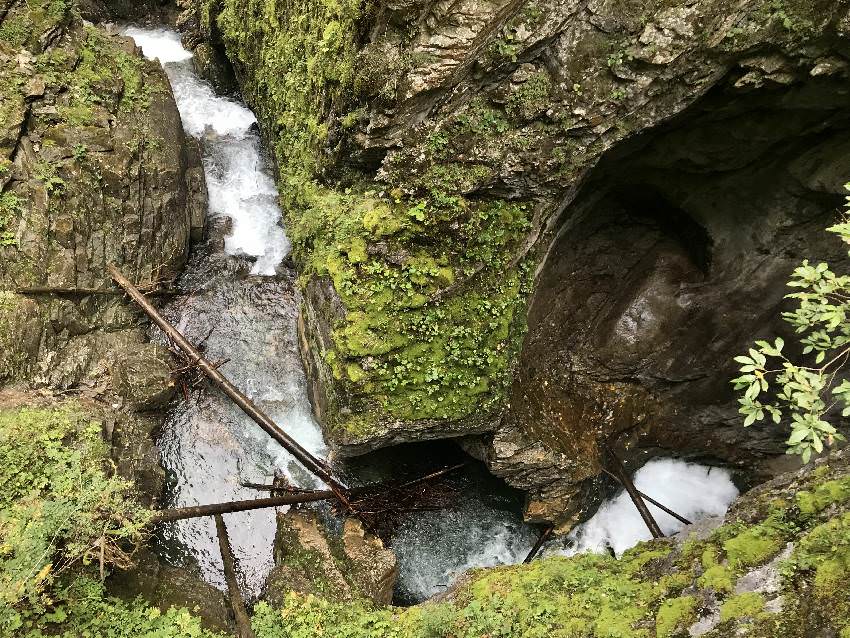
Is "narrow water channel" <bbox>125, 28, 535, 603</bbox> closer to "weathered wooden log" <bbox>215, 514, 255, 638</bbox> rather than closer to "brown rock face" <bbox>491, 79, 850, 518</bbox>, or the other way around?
"weathered wooden log" <bbox>215, 514, 255, 638</bbox>

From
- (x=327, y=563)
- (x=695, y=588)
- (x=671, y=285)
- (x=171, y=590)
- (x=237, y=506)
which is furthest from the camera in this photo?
(x=671, y=285)

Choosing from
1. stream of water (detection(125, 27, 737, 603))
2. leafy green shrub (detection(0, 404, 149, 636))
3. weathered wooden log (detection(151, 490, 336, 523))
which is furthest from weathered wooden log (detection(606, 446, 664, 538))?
leafy green shrub (detection(0, 404, 149, 636))

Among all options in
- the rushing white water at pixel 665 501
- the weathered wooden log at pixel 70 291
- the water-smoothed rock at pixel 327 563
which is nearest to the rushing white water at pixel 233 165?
the weathered wooden log at pixel 70 291

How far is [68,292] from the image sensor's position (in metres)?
9.66

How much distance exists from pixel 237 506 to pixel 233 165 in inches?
349

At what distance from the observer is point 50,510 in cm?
652

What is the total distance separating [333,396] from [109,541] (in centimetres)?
351

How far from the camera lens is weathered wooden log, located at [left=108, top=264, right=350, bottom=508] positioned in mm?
9188

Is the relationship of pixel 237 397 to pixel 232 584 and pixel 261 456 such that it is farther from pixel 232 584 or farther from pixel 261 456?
pixel 232 584

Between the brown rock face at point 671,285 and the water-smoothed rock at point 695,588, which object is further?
the brown rock face at point 671,285

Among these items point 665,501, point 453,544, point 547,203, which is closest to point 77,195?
point 547,203

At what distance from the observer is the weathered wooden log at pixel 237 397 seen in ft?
30.1

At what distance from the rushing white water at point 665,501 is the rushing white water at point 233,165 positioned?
9.12 metres

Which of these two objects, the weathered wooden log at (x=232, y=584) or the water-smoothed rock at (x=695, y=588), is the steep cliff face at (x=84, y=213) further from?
the water-smoothed rock at (x=695, y=588)
